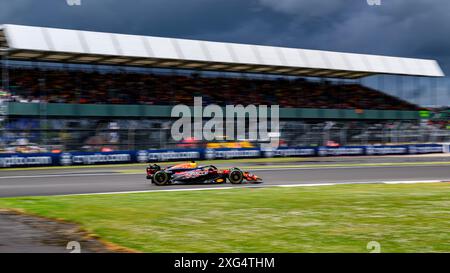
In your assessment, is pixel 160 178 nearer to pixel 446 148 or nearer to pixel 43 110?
pixel 43 110

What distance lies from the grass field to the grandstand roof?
20.0m

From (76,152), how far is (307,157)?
15067mm

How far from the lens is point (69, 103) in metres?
29.8

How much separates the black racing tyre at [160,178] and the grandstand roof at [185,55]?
57.8 feet

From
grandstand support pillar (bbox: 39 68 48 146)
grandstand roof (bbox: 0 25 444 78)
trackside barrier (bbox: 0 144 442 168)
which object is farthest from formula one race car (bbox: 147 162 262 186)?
grandstand roof (bbox: 0 25 444 78)

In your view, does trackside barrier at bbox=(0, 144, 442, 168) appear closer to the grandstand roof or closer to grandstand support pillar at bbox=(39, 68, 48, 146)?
grandstand support pillar at bbox=(39, 68, 48, 146)

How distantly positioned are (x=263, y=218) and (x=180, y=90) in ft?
90.8

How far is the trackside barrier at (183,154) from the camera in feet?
83.0

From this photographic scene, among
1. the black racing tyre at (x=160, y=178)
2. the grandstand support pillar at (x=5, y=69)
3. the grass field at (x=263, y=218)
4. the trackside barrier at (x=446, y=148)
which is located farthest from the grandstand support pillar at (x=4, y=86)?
the trackside barrier at (x=446, y=148)

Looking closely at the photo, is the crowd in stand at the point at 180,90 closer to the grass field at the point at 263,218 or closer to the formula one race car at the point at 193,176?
the formula one race car at the point at 193,176

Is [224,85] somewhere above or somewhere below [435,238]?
above

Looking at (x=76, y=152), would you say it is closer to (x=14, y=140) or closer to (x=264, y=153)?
(x=14, y=140)

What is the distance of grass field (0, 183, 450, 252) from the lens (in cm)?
640
